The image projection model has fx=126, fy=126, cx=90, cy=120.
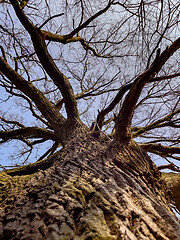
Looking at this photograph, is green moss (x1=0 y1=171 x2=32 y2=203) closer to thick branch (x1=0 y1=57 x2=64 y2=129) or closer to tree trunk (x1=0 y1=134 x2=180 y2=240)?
tree trunk (x1=0 y1=134 x2=180 y2=240)

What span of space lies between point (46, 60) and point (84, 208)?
101 inches

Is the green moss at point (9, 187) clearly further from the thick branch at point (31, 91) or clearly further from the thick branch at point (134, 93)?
the thick branch at point (31, 91)

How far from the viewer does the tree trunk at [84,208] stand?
0.56 meters

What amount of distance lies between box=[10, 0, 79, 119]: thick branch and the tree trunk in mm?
1789

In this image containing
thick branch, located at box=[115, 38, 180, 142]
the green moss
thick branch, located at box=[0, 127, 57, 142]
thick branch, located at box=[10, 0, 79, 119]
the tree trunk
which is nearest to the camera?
the tree trunk

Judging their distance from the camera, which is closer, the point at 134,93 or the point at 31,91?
the point at 134,93

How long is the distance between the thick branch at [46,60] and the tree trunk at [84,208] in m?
1.79

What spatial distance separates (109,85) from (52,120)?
2411mm

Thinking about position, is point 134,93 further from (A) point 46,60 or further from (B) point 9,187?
(A) point 46,60

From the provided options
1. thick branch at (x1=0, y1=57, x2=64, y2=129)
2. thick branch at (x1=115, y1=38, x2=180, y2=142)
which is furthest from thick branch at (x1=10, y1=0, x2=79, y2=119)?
thick branch at (x1=115, y1=38, x2=180, y2=142)

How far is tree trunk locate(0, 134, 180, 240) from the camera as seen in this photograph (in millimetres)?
562

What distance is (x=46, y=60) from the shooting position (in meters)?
2.47

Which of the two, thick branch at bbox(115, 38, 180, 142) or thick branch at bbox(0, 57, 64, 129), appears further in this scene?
thick branch at bbox(0, 57, 64, 129)

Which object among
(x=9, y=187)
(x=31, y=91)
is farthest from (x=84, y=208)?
(x=31, y=91)
